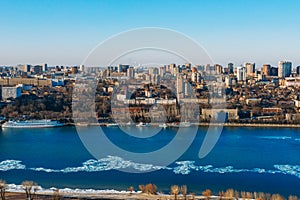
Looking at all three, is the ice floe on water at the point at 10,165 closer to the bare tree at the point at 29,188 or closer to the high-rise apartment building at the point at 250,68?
the bare tree at the point at 29,188

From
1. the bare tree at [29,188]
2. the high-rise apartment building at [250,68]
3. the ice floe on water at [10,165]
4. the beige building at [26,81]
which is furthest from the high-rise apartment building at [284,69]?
the bare tree at [29,188]

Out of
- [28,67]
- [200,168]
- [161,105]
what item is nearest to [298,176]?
[200,168]

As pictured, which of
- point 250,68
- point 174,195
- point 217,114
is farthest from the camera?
point 250,68

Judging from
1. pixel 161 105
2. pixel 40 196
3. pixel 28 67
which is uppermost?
pixel 28 67

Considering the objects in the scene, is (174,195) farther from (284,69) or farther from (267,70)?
(267,70)

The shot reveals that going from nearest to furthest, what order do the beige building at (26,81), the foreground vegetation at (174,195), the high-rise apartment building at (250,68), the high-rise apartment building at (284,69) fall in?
the foreground vegetation at (174,195), the beige building at (26,81), the high-rise apartment building at (284,69), the high-rise apartment building at (250,68)

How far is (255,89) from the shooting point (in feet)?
44.6

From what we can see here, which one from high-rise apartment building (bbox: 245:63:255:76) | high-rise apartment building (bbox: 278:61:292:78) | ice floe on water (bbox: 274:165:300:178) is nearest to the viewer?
ice floe on water (bbox: 274:165:300:178)

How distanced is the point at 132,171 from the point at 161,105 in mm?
5149

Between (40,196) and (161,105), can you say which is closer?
(40,196)

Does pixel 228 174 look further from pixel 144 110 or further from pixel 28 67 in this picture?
pixel 28 67

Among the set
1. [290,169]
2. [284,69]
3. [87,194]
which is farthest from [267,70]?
[87,194]

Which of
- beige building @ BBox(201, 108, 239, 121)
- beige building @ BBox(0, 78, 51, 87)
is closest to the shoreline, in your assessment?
beige building @ BBox(201, 108, 239, 121)

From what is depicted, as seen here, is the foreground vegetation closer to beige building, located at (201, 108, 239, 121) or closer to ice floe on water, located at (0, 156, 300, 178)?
ice floe on water, located at (0, 156, 300, 178)
